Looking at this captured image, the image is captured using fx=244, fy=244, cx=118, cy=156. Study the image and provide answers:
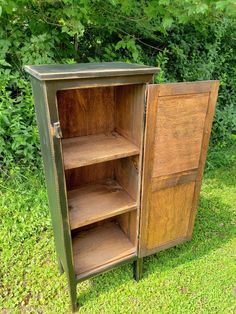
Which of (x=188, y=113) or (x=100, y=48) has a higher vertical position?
(x=100, y=48)

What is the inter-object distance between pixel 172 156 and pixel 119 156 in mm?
308

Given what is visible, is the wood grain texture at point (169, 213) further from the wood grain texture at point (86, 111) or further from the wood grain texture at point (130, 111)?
the wood grain texture at point (86, 111)

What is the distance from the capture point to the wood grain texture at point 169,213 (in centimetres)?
152

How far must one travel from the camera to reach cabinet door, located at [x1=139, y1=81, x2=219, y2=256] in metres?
1.24

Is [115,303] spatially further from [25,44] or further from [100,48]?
[100,48]

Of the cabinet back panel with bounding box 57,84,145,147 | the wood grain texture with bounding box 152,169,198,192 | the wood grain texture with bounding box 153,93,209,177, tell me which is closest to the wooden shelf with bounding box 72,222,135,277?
the wood grain texture with bounding box 152,169,198,192

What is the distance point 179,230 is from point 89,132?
0.93 m

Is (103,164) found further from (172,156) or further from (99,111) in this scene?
(172,156)

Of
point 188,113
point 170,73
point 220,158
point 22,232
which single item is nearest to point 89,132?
point 188,113

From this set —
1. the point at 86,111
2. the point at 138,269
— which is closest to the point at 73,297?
the point at 138,269

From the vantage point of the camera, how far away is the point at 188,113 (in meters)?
1.32

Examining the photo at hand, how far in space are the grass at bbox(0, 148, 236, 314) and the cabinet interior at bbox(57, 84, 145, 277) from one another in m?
0.26

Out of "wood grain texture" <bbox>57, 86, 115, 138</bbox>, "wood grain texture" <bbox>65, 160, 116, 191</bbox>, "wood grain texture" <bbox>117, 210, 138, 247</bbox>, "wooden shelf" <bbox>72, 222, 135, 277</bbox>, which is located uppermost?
"wood grain texture" <bbox>57, 86, 115, 138</bbox>

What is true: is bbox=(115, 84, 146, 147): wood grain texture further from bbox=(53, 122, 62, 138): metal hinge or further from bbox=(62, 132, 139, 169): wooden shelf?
bbox=(53, 122, 62, 138): metal hinge
